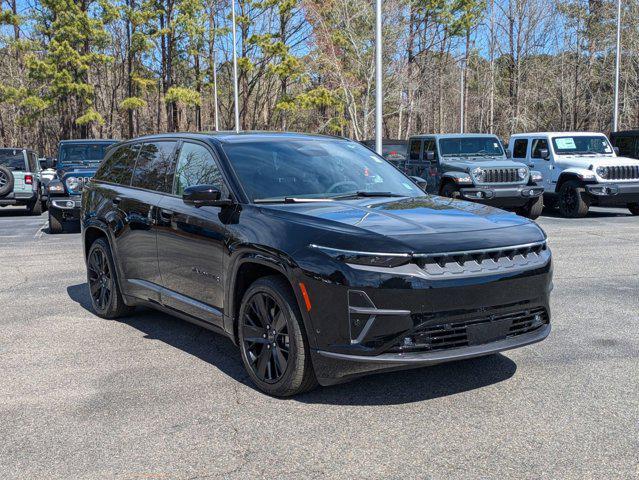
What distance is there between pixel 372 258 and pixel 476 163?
12.5 meters

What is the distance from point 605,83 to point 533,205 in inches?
1295

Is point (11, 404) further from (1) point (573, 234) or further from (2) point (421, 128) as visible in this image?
(2) point (421, 128)

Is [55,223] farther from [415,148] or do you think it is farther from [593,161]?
[593,161]

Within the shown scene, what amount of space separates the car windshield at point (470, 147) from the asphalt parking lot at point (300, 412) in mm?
10553

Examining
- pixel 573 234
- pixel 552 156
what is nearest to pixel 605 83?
pixel 552 156

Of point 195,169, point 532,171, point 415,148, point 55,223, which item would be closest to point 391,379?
point 195,169

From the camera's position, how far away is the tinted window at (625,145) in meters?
18.6

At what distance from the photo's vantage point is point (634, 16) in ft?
137

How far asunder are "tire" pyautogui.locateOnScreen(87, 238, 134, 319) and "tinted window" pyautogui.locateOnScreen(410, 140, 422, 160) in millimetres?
11636

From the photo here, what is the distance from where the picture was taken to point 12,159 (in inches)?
747

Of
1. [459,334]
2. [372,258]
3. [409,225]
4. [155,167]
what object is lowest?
[459,334]

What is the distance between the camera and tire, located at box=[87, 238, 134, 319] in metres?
6.58

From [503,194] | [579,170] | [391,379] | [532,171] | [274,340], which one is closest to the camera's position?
[274,340]

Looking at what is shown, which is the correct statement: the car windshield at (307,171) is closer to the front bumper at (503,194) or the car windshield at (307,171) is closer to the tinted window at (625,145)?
the front bumper at (503,194)
